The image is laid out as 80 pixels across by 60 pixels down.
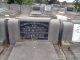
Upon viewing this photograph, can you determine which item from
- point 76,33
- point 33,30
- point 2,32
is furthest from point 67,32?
point 2,32

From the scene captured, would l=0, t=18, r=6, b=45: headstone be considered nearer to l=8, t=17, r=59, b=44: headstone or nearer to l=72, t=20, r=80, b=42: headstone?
l=8, t=17, r=59, b=44: headstone

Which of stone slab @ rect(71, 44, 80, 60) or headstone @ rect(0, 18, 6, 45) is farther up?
headstone @ rect(0, 18, 6, 45)

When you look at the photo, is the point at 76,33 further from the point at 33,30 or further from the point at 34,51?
the point at 34,51

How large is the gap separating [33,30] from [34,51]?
154 cm

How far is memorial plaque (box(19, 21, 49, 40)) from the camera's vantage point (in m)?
6.93

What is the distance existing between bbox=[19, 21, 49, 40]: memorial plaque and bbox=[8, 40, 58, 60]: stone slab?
289 mm

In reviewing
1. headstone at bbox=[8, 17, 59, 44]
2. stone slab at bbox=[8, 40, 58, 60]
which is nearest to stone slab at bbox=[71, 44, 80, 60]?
stone slab at bbox=[8, 40, 58, 60]

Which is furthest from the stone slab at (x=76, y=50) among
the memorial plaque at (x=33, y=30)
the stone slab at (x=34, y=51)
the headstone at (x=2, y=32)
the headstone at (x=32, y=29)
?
the headstone at (x=2, y=32)

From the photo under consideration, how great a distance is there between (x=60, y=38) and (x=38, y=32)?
1052 mm

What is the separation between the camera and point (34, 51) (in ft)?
18.4

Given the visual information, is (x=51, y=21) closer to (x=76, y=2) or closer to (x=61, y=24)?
(x=61, y=24)

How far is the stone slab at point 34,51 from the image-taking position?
4.97m

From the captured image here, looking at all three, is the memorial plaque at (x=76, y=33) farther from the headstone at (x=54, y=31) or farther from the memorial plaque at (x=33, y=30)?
the memorial plaque at (x=33, y=30)

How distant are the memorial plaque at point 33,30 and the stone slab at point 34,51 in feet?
0.95
